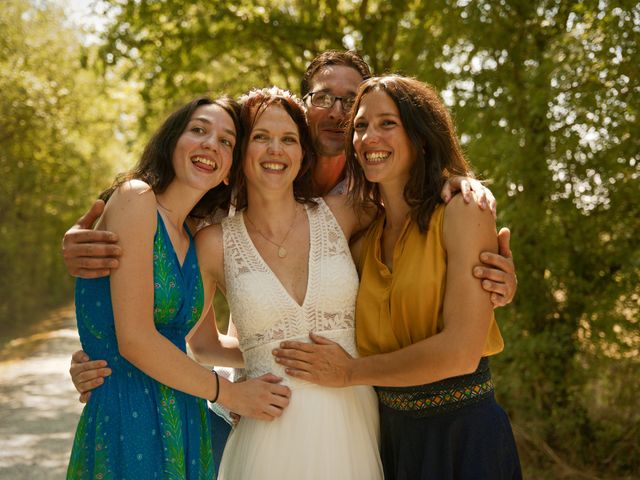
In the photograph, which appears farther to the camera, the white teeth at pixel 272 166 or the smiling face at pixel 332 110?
the smiling face at pixel 332 110

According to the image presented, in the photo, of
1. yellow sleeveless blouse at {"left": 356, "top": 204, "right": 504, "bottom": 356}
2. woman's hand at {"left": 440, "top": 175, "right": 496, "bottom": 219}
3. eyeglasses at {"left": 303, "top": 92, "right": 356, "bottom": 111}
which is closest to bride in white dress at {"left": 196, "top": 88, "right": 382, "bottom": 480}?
yellow sleeveless blouse at {"left": 356, "top": 204, "right": 504, "bottom": 356}

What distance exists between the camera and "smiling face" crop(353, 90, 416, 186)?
9.34 ft

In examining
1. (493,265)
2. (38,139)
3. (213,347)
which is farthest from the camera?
(38,139)

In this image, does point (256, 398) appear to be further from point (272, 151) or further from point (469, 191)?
point (469, 191)

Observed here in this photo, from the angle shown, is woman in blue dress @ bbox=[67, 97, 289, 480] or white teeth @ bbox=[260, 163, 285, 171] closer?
woman in blue dress @ bbox=[67, 97, 289, 480]

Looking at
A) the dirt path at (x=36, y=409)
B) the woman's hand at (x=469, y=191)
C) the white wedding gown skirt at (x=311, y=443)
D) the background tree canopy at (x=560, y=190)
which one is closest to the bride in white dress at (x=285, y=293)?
the white wedding gown skirt at (x=311, y=443)

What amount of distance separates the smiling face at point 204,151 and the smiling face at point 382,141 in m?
0.54

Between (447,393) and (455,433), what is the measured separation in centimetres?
15

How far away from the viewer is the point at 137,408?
259cm

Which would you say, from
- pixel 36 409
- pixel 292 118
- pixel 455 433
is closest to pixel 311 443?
pixel 455 433

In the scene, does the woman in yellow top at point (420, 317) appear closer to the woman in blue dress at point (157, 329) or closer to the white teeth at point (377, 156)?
the white teeth at point (377, 156)

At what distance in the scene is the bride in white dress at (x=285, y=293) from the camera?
2838mm

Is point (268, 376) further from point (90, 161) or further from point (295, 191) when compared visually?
point (90, 161)

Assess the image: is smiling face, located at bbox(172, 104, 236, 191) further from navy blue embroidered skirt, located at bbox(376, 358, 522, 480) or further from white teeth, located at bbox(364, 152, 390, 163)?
navy blue embroidered skirt, located at bbox(376, 358, 522, 480)
